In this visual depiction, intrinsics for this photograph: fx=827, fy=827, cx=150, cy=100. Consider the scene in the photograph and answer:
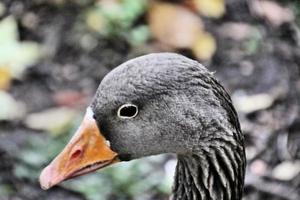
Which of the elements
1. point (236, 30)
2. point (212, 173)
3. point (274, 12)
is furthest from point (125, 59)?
point (212, 173)

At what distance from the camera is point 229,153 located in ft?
12.7

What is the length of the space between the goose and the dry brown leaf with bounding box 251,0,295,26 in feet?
10.1

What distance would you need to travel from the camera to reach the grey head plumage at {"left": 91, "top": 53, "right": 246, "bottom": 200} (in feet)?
11.8

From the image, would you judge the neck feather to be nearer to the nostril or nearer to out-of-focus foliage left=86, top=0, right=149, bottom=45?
the nostril

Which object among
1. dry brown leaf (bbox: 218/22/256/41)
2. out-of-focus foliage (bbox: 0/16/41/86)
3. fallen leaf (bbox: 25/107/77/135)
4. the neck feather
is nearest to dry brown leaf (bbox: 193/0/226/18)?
dry brown leaf (bbox: 218/22/256/41)

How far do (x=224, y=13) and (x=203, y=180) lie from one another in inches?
131

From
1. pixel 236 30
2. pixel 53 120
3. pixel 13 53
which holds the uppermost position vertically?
pixel 236 30

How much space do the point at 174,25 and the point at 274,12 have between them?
0.87 meters

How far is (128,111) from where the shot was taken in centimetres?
367

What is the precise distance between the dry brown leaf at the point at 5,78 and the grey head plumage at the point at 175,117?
2702 millimetres

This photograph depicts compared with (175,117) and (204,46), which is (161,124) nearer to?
(175,117)

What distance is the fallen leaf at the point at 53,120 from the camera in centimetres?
587

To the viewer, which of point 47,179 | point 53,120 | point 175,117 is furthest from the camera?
point 53,120

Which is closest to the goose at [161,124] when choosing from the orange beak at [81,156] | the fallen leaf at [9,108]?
the orange beak at [81,156]
